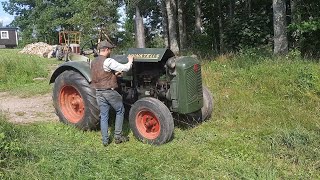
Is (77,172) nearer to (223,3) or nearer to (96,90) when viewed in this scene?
(96,90)

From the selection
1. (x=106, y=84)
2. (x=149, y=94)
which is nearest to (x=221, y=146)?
(x=149, y=94)

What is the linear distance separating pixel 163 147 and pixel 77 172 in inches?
58.9

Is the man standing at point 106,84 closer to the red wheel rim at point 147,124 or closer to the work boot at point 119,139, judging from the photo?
the work boot at point 119,139

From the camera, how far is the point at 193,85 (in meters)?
5.74

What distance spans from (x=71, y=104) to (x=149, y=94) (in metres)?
1.63

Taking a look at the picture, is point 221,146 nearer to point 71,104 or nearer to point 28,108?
point 71,104

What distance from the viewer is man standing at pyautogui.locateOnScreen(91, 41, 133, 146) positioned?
18.2 ft

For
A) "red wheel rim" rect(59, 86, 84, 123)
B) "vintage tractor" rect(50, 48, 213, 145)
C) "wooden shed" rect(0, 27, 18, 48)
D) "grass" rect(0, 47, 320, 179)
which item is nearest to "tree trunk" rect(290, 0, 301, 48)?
"grass" rect(0, 47, 320, 179)

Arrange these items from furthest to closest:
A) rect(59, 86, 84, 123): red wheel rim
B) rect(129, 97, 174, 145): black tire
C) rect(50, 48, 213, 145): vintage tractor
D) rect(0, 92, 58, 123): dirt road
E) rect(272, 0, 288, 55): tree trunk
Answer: rect(272, 0, 288, 55): tree trunk < rect(0, 92, 58, 123): dirt road < rect(59, 86, 84, 123): red wheel rim < rect(50, 48, 213, 145): vintage tractor < rect(129, 97, 174, 145): black tire

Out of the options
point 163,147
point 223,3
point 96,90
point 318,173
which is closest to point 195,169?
point 163,147

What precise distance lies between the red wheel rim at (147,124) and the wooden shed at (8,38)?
59026 millimetres

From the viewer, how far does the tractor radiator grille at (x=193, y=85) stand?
565 cm

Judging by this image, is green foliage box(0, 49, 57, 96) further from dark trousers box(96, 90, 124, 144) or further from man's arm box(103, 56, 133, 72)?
man's arm box(103, 56, 133, 72)

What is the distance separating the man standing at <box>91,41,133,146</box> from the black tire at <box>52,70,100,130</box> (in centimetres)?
39
